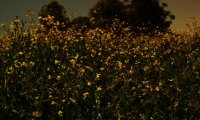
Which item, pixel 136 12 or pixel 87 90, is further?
pixel 136 12

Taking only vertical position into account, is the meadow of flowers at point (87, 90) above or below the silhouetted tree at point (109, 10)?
below

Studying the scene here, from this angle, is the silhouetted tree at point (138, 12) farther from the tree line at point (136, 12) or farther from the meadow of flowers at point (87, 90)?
the meadow of flowers at point (87, 90)

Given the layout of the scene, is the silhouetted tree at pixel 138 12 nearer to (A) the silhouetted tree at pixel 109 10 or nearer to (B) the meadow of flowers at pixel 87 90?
(A) the silhouetted tree at pixel 109 10

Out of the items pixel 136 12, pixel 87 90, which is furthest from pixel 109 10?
pixel 87 90

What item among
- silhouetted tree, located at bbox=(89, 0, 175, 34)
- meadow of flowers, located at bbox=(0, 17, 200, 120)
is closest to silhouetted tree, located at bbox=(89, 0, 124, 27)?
silhouetted tree, located at bbox=(89, 0, 175, 34)

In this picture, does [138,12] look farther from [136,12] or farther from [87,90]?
[87,90]

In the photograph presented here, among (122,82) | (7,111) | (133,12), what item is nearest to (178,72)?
(122,82)

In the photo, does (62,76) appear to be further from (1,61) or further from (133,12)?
(133,12)

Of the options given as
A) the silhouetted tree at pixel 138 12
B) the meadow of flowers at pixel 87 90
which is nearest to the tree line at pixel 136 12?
the silhouetted tree at pixel 138 12

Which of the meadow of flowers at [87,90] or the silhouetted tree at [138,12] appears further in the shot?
the silhouetted tree at [138,12]

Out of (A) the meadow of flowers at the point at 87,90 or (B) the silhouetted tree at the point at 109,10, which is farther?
(B) the silhouetted tree at the point at 109,10

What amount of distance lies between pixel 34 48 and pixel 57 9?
133ft

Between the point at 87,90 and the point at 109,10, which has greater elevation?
the point at 109,10

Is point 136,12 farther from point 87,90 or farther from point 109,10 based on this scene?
point 87,90
